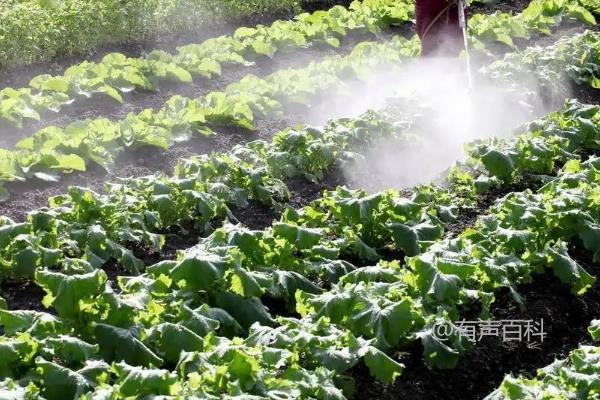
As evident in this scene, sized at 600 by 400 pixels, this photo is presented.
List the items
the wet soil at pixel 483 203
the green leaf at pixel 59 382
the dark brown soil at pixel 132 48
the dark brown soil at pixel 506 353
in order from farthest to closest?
the dark brown soil at pixel 132 48 < the wet soil at pixel 483 203 < the dark brown soil at pixel 506 353 < the green leaf at pixel 59 382

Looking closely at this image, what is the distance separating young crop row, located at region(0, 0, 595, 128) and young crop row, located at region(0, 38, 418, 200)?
587mm

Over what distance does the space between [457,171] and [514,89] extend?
2.58 metres

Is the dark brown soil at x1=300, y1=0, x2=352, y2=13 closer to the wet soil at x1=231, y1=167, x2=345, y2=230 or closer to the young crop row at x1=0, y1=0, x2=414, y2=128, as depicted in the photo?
the young crop row at x1=0, y1=0, x2=414, y2=128

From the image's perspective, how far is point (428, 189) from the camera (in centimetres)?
736

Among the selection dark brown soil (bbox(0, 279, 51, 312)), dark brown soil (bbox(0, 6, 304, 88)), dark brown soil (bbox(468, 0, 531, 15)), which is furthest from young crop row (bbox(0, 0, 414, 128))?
dark brown soil (bbox(0, 279, 51, 312))

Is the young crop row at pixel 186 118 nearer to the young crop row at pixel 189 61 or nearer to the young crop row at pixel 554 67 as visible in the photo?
the young crop row at pixel 189 61

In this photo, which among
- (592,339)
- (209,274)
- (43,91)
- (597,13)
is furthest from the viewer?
(597,13)

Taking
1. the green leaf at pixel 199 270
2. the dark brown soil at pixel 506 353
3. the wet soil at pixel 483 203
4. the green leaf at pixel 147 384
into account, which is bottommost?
the wet soil at pixel 483 203

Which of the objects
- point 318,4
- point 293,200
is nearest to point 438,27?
point 293,200

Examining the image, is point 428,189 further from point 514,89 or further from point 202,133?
point 514,89

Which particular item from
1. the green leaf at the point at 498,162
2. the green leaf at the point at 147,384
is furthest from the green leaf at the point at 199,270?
the green leaf at the point at 498,162

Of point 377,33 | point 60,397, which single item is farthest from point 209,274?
point 377,33

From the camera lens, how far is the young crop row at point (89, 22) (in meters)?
10.9

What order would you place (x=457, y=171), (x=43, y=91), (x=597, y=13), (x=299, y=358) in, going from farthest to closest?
(x=597, y=13)
(x=43, y=91)
(x=457, y=171)
(x=299, y=358)
